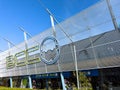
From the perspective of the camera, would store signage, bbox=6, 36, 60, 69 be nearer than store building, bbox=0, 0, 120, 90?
No

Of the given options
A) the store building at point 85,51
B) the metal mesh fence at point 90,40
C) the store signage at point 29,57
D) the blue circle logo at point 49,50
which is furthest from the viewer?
the store signage at point 29,57

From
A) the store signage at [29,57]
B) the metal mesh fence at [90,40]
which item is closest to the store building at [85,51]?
the metal mesh fence at [90,40]

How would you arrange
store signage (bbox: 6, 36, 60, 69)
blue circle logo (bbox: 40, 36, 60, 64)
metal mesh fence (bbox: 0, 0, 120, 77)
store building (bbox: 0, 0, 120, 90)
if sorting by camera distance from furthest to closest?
store signage (bbox: 6, 36, 60, 69) → blue circle logo (bbox: 40, 36, 60, 64) → store building (bbox: 0, 0, 120, 90) → metal mesh fence (bbox: 0, 0, 120, 77)

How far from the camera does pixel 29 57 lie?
3781cm

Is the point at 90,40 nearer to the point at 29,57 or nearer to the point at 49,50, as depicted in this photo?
the point at 49,50

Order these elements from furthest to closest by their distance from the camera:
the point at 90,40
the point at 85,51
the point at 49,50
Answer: the point at 49,50, the point at 85,51, the point at 90,40

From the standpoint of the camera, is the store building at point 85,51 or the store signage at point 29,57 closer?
the store building at point 85,51

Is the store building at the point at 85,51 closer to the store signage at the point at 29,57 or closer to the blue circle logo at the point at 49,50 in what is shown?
the blue circle logo at the point at 49,50

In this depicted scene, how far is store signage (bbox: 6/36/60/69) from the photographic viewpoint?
29.6 meters

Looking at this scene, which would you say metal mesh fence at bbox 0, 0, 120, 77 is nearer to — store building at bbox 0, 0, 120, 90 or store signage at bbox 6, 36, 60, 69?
store building at bbox 0, 0, 120, 90

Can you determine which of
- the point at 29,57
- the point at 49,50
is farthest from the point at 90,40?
the point at 29,57

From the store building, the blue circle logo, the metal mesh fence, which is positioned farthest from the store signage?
the metal mesh fence

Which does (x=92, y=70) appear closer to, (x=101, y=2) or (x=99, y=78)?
(x=99, y=78)

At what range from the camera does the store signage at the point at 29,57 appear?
1164 inches
